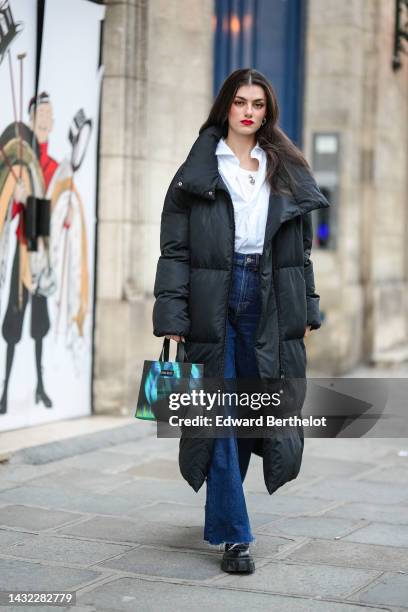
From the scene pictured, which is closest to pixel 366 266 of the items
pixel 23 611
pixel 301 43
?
pixel 301 43

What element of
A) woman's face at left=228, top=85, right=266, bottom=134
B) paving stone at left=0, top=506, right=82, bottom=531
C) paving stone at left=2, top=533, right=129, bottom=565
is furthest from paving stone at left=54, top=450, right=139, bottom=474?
woman's face at left=228, top=85, right=266, bottom=134

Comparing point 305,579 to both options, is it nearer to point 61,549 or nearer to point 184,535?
point 184,535

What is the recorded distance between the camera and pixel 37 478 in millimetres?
6410

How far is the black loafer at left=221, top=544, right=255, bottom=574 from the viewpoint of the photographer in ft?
15.4

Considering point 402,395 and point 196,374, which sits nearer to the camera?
point 196,374

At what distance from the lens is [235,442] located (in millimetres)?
4848

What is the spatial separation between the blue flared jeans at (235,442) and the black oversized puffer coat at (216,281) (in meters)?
0.05

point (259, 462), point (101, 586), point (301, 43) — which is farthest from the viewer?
point (301, 43)

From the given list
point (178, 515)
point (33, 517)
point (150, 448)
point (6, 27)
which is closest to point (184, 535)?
point (178, 515)

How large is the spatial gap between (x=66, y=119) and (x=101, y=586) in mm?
3925

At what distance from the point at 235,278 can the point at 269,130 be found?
655 mm

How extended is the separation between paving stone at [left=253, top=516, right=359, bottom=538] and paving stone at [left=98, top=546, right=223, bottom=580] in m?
0.55

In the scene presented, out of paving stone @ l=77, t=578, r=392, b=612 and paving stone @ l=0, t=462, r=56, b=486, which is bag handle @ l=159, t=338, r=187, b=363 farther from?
paving stone @ l=0, t=462, r=56, b=486

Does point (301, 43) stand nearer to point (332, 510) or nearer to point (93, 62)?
point (93, 62)
